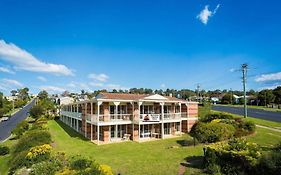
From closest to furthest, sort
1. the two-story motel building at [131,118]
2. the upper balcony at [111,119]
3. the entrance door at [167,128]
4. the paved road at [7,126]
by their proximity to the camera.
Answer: the upper balcony at [111,119], the two-story motel building at [131,118], the entrance door at [167,128], the paved road at [7,126]

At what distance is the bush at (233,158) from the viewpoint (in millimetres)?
11172

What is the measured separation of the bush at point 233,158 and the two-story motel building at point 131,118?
12.6 meters

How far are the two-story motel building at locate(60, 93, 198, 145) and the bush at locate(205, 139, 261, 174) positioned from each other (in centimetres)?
1261

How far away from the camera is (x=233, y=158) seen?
11742 mm

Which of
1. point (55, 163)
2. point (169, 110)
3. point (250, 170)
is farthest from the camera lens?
point (169, 110)

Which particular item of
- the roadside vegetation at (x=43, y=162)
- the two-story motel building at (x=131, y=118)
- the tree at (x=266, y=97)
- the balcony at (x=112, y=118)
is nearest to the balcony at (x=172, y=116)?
the two-story motel building at (x=131, y=118)

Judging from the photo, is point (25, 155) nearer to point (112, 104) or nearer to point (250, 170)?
point (112, 104)

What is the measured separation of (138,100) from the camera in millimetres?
24641

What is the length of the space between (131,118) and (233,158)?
587 inches

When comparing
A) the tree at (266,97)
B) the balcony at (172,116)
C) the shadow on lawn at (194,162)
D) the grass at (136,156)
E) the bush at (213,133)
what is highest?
the tree at (266,97)

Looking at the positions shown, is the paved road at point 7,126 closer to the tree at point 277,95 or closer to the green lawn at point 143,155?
the green lawn at point 143,155

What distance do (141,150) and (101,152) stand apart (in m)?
3.50

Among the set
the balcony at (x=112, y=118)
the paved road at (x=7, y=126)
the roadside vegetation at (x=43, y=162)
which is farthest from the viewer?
the paved road at (x=7, y=126)

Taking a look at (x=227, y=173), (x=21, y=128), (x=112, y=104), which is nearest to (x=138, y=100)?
(x=112, y=104)
